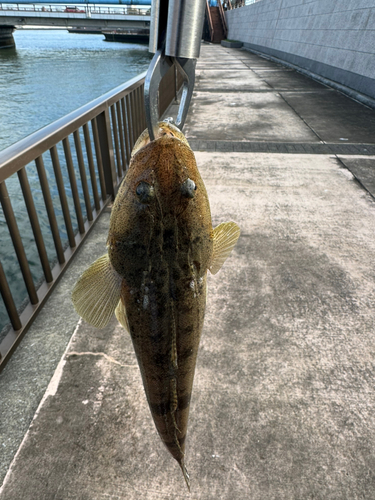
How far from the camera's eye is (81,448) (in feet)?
6.59

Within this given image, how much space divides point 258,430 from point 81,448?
1.09 m

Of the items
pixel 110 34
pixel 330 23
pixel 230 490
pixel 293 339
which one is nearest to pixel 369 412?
pixel 293 339

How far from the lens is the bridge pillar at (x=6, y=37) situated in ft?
174

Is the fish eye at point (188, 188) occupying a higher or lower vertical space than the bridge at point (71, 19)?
higher

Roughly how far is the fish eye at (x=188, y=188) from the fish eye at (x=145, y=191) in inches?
4.4

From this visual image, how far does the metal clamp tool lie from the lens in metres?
1.05

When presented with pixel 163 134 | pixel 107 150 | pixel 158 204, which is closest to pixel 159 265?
pixel 158 204

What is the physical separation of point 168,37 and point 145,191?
500 mm

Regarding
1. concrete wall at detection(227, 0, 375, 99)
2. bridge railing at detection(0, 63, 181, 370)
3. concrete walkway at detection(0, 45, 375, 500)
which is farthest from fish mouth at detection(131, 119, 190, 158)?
concrete wall at detection(227, 0, 375, 99)

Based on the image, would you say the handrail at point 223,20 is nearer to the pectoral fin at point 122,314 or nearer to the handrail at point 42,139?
the handrail at point 42,139

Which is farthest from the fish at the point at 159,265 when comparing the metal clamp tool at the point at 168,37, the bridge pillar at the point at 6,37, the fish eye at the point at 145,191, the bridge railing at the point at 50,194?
the bridge pillar at the point at 6,37

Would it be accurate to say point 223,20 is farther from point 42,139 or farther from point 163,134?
point 163,134

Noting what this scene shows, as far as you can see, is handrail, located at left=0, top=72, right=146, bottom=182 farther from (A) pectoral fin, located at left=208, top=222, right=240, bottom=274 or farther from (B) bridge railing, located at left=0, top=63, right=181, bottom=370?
(A) pectoral fin, located at left=208, top=222, right=240, bottom=274

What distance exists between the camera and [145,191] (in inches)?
46.3
